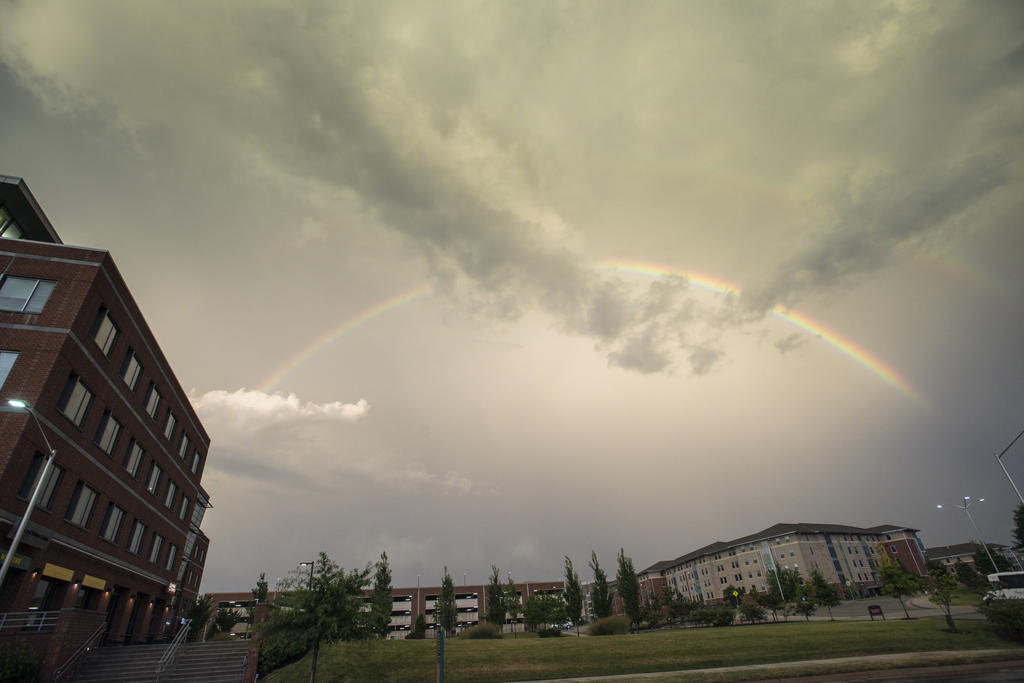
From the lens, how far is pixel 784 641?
104 ft

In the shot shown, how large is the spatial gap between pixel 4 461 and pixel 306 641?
14807mm

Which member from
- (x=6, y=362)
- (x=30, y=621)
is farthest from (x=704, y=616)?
(x=6, y=362)

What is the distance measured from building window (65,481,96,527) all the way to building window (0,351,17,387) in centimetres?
740

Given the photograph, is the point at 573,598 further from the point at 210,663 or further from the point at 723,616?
the point at 210,663

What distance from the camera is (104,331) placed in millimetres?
28484

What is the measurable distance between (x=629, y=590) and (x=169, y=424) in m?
48.4

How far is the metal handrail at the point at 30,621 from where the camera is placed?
20406mm

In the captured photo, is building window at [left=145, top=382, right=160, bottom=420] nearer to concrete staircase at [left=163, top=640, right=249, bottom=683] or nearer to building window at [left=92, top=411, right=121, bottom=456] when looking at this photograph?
building window at [left=92, top=411, right=121, bottom=456]

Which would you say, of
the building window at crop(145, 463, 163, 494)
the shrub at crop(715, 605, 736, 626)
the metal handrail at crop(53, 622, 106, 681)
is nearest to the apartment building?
the shrub at crop(715, 605, 736, 626)

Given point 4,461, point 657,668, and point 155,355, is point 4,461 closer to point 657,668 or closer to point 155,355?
point 155,355

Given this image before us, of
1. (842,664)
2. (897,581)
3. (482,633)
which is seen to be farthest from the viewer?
(897,581)

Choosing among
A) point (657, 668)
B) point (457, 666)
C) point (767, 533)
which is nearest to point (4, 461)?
point (457, 666)

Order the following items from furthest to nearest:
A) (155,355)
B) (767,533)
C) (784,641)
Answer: (767,533), (155,355), (784,641)

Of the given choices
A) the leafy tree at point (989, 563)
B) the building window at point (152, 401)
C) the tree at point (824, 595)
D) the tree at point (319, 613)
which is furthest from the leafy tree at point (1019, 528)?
the building window at point (152, 401)
